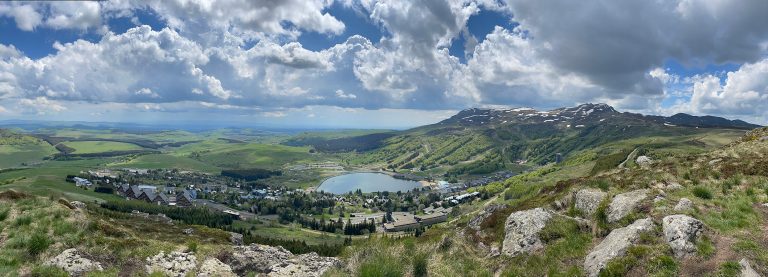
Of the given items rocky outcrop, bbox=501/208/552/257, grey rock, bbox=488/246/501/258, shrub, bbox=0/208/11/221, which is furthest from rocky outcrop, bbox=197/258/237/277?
rocky outcrop, bbox=501/208/552/257

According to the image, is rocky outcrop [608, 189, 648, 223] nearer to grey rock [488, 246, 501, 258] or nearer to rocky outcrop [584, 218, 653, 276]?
rocky outcrop [584, 218, 653, 276]

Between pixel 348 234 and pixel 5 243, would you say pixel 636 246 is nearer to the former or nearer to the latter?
pixel 5 243

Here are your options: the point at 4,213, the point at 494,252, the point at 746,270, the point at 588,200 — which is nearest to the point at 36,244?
the point at 4,213

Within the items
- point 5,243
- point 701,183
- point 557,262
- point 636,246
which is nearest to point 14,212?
point 5,243

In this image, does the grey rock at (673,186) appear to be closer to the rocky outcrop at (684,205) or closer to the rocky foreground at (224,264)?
the rocky outcrop at (684,205)

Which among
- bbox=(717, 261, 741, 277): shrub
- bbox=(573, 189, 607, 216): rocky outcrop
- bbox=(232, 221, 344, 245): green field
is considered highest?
bbox=(717, 261, 741, 277): shrub

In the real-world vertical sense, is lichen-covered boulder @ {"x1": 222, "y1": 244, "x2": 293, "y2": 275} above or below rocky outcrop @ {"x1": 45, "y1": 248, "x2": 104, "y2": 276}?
below
